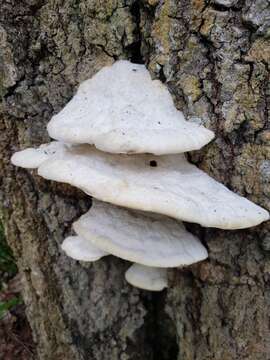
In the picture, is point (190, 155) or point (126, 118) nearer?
point (126, 118)

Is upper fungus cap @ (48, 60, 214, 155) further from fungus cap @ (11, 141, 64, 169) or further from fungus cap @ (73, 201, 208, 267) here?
fungus cap @ (73, 201, 208, 267)

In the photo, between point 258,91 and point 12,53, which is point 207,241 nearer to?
point 258,91

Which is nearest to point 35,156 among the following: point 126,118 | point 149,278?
point 126,118

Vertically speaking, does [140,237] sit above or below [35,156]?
below

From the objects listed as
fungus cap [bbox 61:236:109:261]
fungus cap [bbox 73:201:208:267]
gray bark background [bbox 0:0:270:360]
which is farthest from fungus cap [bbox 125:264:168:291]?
fungus cap [bbox 73:201:208:267]

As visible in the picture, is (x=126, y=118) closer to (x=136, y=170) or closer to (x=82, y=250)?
(x=136, y=170)

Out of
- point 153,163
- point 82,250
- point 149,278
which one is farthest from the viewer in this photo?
point 149,278

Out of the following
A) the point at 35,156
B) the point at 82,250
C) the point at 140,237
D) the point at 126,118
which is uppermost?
the point at 126,118
